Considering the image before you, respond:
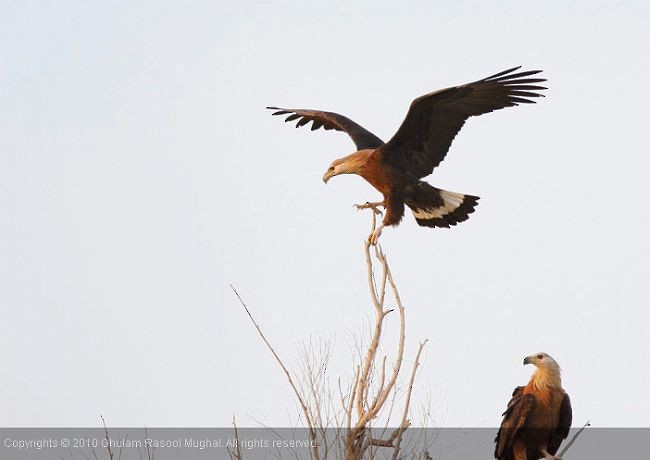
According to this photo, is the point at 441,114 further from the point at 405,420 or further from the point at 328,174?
the point at 405,420

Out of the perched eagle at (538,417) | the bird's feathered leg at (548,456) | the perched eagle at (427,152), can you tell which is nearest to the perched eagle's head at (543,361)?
the perched eagle at (538,417)

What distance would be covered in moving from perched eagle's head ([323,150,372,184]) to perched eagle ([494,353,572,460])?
1.83 meters

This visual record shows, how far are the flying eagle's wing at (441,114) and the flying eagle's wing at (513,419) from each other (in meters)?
1.97

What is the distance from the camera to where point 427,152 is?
22.2ft

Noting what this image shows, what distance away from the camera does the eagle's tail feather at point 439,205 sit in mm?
6727

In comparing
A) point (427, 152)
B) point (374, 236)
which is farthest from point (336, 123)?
point (374, 236)

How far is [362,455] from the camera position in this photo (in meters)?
4.64

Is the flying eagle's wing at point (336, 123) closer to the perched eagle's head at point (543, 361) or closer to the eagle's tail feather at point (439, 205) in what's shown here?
the eagle's tail feather at point (439, 205)

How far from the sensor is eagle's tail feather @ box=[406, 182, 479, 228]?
22.1 feet

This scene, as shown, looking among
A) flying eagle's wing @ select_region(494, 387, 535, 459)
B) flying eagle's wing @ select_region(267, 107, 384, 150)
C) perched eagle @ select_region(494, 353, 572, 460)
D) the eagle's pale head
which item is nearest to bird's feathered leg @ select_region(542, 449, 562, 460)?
perched eagle @ select_region(494, 353, 572, 460)

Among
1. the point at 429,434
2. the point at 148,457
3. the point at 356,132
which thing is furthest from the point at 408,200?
the point at 148,457

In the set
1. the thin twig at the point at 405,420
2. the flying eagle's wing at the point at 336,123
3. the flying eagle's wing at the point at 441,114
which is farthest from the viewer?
the flying eagle's wing at the point at 336,123

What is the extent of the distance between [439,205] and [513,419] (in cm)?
195

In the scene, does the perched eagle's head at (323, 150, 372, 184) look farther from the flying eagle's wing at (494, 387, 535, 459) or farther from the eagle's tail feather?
the flying eagle's wing at (494, 387, 535, 459)
